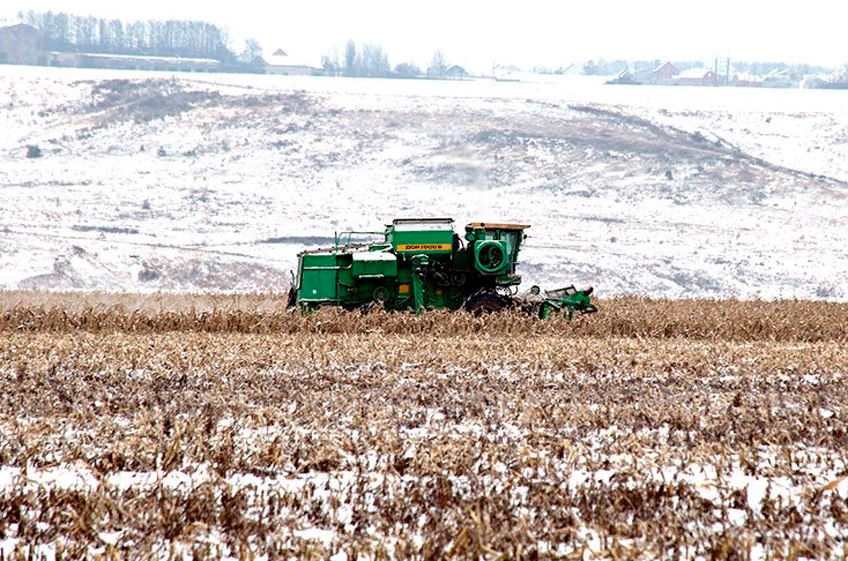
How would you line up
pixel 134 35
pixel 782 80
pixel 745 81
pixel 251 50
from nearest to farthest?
pixel 782 80, pixel 745 81, pixel 251 50, pixel 134 35

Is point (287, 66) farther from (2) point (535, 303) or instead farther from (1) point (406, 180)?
(2) point (535, 303)

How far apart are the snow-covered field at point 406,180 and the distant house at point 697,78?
28.7 metres

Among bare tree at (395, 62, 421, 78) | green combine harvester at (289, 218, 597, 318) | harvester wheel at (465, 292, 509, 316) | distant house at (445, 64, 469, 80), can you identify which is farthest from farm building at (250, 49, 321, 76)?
harvester wheel at (465, 292, 509, 316)

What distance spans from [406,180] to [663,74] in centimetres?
6058

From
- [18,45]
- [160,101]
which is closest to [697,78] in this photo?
[160,101]

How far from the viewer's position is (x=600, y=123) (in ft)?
219

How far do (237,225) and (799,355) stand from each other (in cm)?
3869

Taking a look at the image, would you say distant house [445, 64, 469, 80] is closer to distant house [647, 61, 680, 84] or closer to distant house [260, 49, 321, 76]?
distant house [260, 49, 321, 76]

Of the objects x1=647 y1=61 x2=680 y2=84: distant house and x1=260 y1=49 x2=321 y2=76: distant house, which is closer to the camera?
x1=260 y1=49 x2=321 y2=76: distant house

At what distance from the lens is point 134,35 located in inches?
4387

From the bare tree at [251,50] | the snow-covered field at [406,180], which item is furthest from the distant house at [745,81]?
the bare tree at [251,50]

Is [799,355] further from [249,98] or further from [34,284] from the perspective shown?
[249,98]

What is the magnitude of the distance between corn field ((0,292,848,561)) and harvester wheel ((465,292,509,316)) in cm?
340

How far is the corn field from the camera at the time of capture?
254 inches
